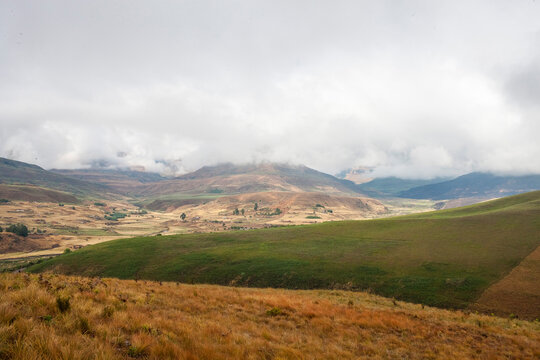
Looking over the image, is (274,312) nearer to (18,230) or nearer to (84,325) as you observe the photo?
(84,325)

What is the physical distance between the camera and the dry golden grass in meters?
7.11

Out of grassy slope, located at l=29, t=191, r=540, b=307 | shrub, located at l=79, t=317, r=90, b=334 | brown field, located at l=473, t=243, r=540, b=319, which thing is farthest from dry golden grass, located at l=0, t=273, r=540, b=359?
grassy slope, located at l=29, t=191, r=540, b=307

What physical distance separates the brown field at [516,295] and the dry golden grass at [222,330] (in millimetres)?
5318

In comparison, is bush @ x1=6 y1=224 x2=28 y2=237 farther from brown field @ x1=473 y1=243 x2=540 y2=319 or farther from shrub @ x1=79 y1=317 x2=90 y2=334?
brown field @ x1=473 y1=243 x2=540 y2=319

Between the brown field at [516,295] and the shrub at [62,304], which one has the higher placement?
the shrub at [62,304]

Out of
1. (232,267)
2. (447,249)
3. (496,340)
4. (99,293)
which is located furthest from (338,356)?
(447,249)

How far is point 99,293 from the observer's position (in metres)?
14.3

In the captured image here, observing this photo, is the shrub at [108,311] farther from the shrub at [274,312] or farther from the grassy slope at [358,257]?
the grassy slope at [358,257]

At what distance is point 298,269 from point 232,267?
1181 centimetres

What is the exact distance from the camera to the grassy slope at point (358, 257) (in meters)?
33.4

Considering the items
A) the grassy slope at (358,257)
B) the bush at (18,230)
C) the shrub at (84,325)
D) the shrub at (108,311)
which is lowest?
the bush at (18,230)

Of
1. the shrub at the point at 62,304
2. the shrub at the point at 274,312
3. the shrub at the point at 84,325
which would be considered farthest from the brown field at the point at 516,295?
the shrub at the point at 62,304

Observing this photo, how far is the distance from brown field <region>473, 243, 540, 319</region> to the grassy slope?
1105 mm

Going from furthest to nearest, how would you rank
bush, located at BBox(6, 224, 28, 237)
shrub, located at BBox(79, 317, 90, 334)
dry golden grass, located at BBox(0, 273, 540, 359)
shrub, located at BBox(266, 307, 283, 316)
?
bush, located at BBox(6, 224, 28, 237) → shrub, located at BBox(266, 307, 283, 316) → shrub, located at BBox(79, 317, 90, 334) → dry golden grass, located at BBox(0, 273, 540, 359)
